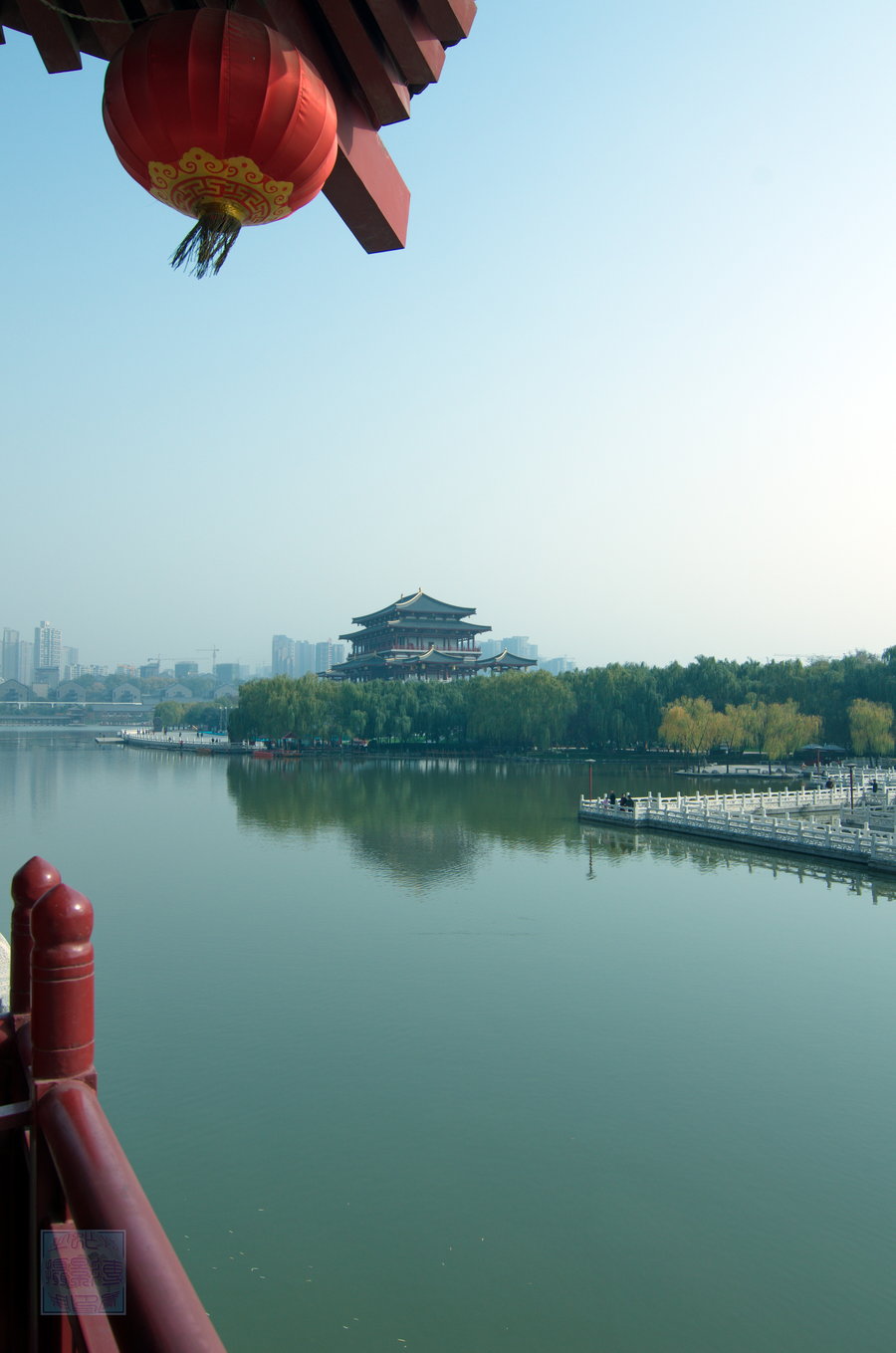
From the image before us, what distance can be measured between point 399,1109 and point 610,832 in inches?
490

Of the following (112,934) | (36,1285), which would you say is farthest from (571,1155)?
(112,934)

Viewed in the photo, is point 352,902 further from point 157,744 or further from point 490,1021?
point 157,744

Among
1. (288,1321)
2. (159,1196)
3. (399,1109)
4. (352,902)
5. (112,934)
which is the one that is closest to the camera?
(288,1321)

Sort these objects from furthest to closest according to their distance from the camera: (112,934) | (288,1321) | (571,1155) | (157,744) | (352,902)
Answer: (157,744) → (352,902) → (112,934) → (571,1155) → (288,1321)

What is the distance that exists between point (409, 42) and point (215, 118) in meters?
0.41

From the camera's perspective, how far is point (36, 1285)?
1180 mm

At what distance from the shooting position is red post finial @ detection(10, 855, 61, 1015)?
1.39 meters

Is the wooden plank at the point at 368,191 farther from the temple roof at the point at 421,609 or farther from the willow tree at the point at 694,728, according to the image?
the temple roof at the point at 421,609

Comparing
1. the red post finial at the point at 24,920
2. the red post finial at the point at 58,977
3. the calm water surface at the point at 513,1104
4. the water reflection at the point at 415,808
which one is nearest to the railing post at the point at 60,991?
the red post finial at the point at 58,977

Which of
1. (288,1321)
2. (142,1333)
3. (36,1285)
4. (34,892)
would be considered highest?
(34,892)

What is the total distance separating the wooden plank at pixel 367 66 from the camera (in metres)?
1.72

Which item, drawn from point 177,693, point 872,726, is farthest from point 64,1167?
point 177,693

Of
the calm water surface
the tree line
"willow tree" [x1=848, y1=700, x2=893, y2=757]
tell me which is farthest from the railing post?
"willow tree" [x1=848, y1=700, x2=893, y2=757]

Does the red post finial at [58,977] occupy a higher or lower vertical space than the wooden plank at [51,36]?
lower
